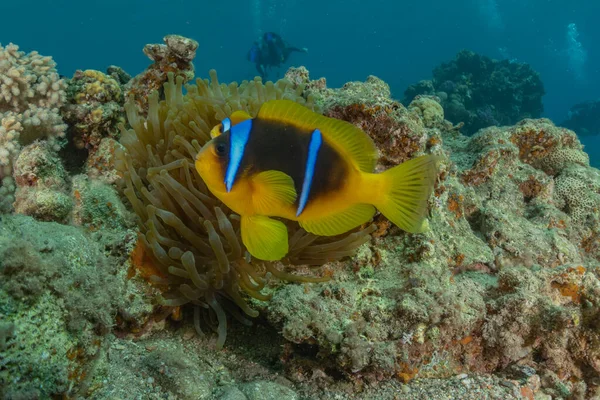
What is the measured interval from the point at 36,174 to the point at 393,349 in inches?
87.9

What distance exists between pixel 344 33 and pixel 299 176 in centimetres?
7804

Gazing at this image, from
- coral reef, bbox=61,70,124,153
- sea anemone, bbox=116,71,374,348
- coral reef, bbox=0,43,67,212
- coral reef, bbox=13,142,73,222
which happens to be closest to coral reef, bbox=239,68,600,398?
sea anemone, bbox=116,71,374,348

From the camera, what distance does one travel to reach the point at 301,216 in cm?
164

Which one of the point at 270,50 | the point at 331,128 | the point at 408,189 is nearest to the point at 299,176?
the point at 331,128

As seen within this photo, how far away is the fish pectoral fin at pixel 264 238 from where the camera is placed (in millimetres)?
1604

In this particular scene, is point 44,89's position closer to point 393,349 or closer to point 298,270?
point 298,270

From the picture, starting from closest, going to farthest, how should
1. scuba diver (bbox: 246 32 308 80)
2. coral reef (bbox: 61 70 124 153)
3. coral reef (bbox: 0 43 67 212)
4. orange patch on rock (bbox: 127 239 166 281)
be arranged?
orange patch on rock (bbox: 127 239 166 281) → coral reef (bbox: 0 43 67 212) → coral reef (bbox: 61 70 124 153) → scuba diver (bbox: 246 32 308 80)

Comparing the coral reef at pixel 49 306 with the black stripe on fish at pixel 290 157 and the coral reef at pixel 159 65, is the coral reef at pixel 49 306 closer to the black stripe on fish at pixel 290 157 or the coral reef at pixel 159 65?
the black stripe on fish at pixel 290 157

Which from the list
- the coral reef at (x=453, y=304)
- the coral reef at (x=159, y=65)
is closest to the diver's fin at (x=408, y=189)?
the coral reef at (x=453, y=304)

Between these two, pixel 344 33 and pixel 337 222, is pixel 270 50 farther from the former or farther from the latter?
pixel 344 33

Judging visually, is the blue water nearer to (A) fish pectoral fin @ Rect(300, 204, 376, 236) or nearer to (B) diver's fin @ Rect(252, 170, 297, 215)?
(A) fish pectoral fin @ Rect(300, 204, 376, 236)

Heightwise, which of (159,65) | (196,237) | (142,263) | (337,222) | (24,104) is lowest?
(142,263)

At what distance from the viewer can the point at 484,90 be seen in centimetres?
1595

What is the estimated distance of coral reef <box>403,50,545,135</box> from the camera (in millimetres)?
14495
